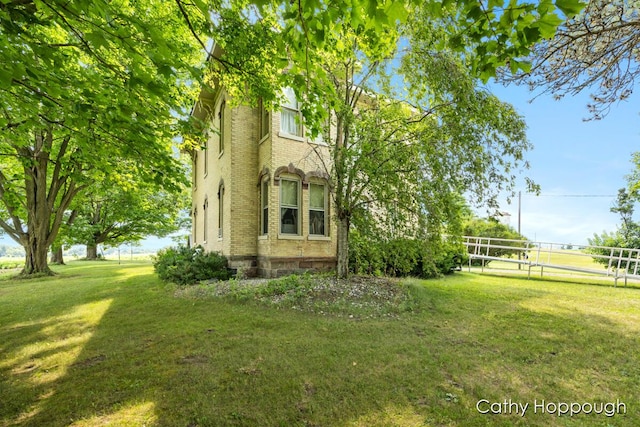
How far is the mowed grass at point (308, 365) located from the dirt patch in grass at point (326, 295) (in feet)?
1.20

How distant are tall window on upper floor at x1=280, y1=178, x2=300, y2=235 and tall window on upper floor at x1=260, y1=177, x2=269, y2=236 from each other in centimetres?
61

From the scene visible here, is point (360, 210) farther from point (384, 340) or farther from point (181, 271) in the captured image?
point (181, 271)

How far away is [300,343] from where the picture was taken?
482 cm

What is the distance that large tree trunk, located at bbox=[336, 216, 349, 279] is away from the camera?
9.03 m

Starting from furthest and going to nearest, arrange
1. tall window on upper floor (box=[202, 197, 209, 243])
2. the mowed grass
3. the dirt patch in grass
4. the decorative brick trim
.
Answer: tall window on upper floor (box=[202, 197, 209, 243]) < the decorative brick trim < the dirt patch in grass < the mowed grass

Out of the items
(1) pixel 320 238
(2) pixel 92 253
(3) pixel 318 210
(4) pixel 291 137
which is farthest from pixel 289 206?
(2) pixel 92 253

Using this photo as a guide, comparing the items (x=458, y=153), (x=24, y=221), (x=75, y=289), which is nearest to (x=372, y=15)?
(x=458, y=153)

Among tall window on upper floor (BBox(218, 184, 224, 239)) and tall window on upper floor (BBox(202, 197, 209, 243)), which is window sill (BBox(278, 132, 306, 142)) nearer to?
tall window on upper floor (BBox(218, 184, 224, 239))

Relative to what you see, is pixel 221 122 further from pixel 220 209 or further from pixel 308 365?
pixel 308 365

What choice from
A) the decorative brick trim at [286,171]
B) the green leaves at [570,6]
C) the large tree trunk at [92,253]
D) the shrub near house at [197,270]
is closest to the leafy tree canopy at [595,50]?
the green leaves at [570,6]

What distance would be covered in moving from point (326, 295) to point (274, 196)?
432 cm

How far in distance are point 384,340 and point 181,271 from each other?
8.03 meters

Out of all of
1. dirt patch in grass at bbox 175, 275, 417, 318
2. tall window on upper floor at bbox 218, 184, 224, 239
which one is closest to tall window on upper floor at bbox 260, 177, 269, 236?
tall window on upper floor at bbox 218, 184, 224, 239

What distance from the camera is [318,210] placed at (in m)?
11.7
